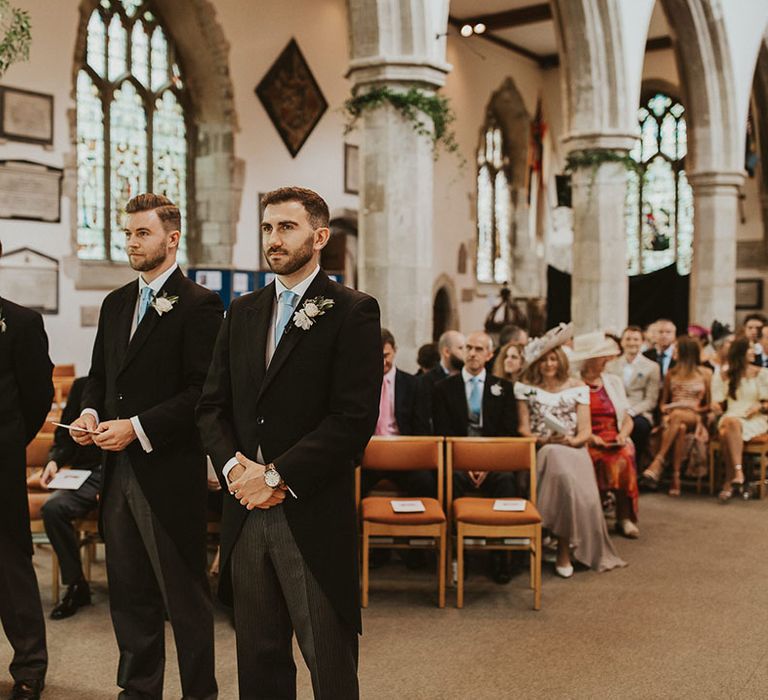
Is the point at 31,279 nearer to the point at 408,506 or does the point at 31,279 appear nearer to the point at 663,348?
the point at 663,348

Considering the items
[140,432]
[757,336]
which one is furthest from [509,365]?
[757,336]

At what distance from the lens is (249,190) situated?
1241 cm

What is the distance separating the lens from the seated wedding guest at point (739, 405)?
8.34 meters

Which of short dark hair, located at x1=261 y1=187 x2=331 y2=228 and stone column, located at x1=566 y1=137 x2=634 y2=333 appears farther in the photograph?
stone column, located at x1=566 y1=137 x2=634 y2=333

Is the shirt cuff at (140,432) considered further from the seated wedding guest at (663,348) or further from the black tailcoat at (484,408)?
the seated wedding guest at (663,348)

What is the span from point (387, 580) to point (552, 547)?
4.03 ft

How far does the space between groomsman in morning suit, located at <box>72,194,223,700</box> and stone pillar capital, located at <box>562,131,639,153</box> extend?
7849mm

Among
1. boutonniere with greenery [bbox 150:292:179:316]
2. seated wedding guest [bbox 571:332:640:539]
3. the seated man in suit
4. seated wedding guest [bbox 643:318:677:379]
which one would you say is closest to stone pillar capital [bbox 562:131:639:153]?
seated wedding guest [bbox 643:318:677:379]

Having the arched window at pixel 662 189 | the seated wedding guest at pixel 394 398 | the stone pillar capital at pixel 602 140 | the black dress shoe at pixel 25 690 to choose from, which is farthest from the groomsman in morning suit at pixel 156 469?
the arched window at pixel 662 189

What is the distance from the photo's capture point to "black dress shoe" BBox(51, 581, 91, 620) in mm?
4812

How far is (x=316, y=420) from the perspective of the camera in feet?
8.85

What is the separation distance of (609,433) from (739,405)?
2.19 m

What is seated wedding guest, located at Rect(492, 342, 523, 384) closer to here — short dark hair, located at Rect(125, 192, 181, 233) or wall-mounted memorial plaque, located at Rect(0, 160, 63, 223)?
short dark hair, located at Rect(125, 192, 181, 233)

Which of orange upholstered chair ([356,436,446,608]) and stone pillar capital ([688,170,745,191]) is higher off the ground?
stone pillar capital ([688,170,745,191])
